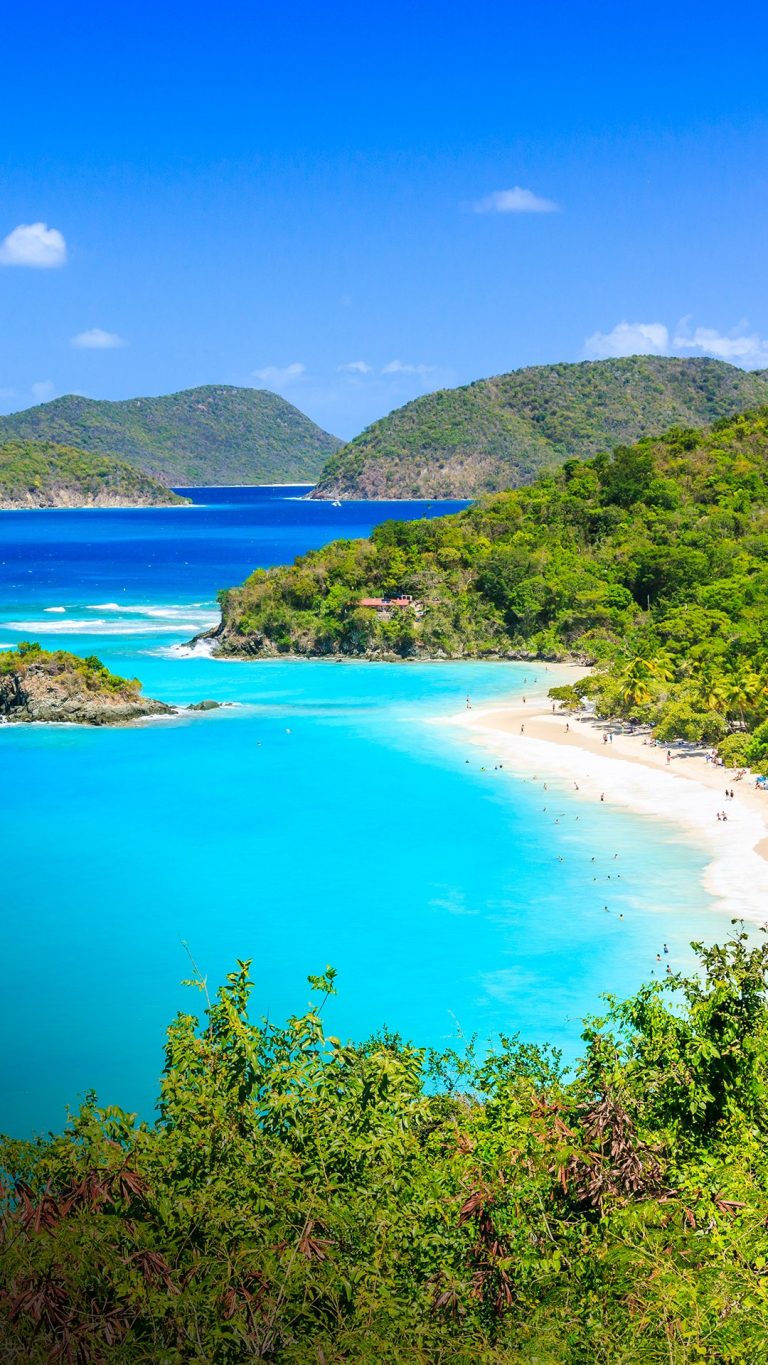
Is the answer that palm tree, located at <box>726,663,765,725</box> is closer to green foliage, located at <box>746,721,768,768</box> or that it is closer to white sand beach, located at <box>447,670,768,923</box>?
white sand beach, located at <box>447,670,768,923</box>

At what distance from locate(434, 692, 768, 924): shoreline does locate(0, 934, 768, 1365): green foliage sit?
1418 centimetres

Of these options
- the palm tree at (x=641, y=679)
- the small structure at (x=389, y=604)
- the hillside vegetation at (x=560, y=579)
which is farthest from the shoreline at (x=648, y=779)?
the small structure at (x=389, y=604)

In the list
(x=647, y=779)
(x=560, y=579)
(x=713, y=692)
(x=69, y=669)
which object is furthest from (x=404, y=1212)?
(x=560, y=579)

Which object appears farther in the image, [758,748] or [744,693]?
[744,693]

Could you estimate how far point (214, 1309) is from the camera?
800 centimetres

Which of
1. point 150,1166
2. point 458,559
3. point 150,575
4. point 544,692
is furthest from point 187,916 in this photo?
point 150,575

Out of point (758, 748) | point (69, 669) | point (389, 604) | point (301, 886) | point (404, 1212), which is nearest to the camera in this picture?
point (404, 1212)

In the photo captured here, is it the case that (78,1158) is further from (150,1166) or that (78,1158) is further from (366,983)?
(366,983)

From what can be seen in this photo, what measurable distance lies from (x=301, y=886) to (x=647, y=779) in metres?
14.0

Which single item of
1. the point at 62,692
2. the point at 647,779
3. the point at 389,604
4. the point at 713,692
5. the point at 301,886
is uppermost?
the point at 389,604

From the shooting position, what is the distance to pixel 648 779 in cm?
3912

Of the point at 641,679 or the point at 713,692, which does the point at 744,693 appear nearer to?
the point at 713,692

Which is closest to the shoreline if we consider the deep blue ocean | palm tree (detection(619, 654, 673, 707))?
the deep blue ocean

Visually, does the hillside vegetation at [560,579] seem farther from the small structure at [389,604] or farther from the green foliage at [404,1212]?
the green foliage at [404,1212]
